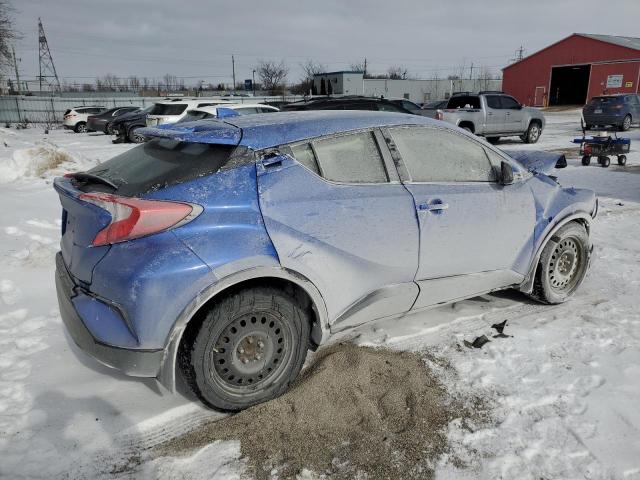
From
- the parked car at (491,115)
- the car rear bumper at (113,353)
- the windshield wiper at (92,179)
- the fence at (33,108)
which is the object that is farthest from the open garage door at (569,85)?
the car rear bumper at (113,353)

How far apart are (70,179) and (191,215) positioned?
1.18 m

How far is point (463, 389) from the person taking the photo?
3.02 metres

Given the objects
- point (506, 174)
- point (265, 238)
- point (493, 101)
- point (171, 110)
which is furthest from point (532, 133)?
point (265, 238)

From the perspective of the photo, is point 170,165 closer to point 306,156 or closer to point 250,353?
point 306,156

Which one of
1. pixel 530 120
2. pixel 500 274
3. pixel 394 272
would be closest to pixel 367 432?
pixel 394 272

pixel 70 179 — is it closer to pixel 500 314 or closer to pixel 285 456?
pixel 285 456

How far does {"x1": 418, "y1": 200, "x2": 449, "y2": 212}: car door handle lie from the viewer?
3.17 meters

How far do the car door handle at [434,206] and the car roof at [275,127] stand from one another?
0.59 metres

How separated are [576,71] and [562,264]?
4721 centimetres

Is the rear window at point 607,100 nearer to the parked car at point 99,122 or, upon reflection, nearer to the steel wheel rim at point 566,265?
the steel wheel rim at point 566,265

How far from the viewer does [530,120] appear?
17125 mm

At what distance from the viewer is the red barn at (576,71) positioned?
123 feet

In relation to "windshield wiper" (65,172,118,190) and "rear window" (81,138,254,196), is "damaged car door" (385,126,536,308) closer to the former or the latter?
"rear window" (81,138,254,196)

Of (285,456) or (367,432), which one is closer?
(285,456)
